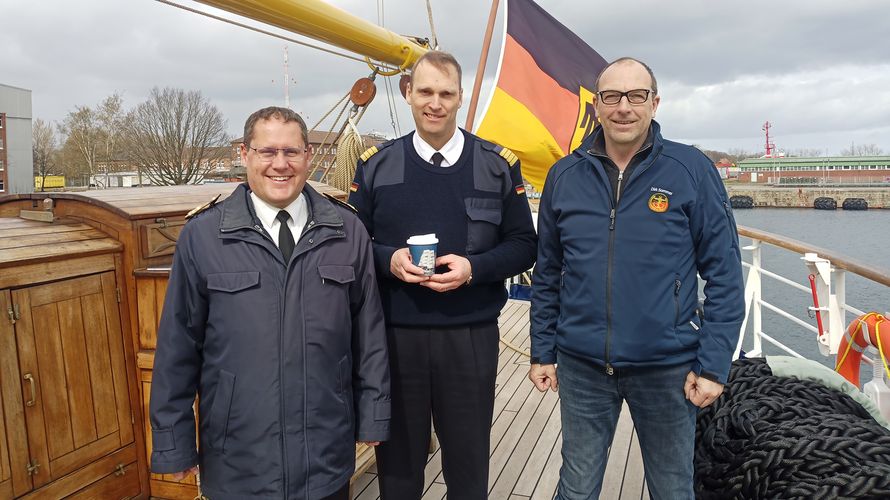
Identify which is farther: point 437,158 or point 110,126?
point 110,126

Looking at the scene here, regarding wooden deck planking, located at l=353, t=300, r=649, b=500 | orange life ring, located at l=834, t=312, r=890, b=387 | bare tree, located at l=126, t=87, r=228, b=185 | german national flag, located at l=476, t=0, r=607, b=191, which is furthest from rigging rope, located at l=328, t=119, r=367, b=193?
bare tree, located at l=126, t=87, r=228, b=185

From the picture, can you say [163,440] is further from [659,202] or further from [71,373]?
[659,202]

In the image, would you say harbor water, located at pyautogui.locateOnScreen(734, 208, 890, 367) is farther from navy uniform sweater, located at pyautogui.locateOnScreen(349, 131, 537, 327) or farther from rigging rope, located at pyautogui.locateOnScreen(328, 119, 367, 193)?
rigging rope, located at pyautogui.locateOnScreen(328, 119, 367, 193)

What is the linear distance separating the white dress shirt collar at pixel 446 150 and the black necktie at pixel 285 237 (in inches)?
19.9

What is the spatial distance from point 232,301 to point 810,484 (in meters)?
1.63

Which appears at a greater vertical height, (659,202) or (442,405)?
(659,202)

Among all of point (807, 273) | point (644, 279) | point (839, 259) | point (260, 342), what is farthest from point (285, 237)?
A: point (807, 273)

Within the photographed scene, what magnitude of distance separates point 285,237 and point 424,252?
1.24 ft

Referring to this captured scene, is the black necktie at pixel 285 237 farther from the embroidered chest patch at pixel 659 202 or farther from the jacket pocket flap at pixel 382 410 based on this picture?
the embroidered chest patch at pixel 659 202

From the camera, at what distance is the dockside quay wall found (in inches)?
1793

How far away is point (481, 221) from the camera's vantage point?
6.12 ft

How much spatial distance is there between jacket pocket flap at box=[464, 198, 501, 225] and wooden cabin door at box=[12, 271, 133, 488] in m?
1.46

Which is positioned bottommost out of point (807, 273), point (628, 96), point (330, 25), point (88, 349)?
point (807, 273)

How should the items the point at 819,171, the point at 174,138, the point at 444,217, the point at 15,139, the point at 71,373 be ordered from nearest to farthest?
the point at 444,217
the point at 71,373
the point at 174,138
the point at 15,139
the point at 819,171
